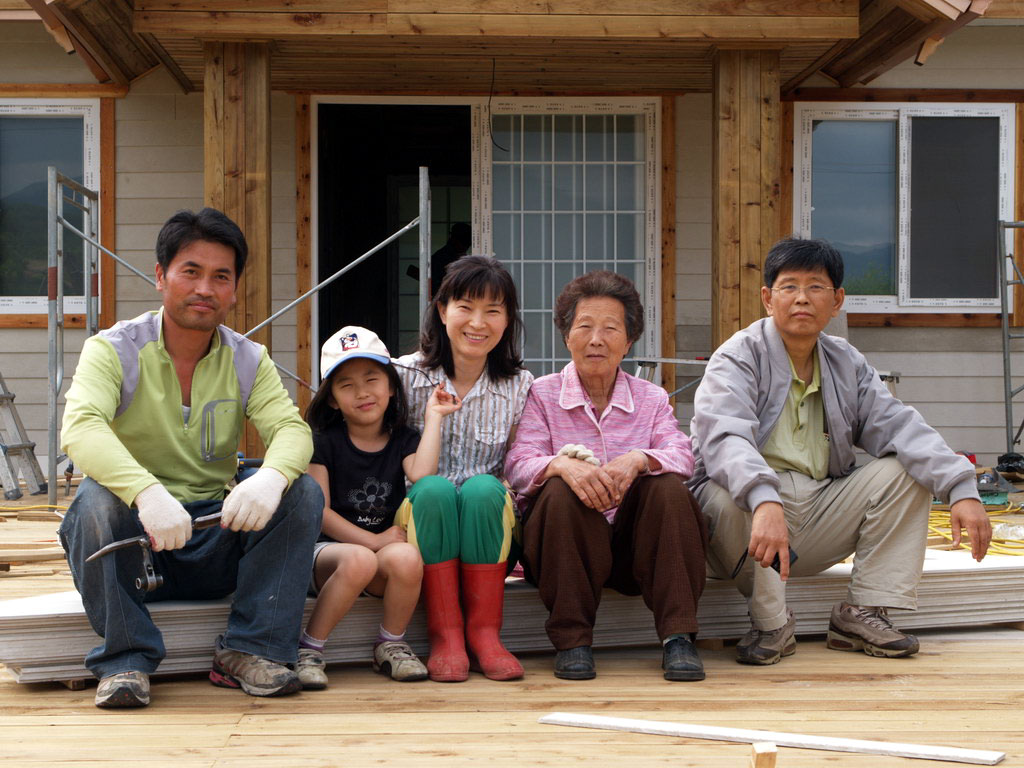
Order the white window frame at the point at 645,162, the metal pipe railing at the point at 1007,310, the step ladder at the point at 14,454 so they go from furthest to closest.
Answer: the white window frame at the point at 645,162 → the metal pipe railing at the point at 1007,310 → the step ladder at the point at 14,454

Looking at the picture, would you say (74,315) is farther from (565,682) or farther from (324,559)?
(565,682)

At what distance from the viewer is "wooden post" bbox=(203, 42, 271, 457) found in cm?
511

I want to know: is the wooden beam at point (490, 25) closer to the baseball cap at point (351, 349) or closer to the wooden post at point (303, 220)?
the wooden post at point (303, 220)

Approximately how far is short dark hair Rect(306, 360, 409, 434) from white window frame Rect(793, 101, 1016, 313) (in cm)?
446

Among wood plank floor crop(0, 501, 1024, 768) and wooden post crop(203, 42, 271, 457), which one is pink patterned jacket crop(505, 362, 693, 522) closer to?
wood plank floor crop(0, 501, 1024, 768)

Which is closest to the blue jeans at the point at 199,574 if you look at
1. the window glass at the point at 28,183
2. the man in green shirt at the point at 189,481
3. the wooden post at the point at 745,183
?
the man in green shirt at the point at 189,481

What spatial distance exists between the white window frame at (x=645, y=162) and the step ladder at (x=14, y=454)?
2687 millimetres

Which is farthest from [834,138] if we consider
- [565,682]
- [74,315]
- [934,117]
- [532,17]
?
[565,682]

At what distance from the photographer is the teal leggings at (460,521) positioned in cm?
249

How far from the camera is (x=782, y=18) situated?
17.0 feet

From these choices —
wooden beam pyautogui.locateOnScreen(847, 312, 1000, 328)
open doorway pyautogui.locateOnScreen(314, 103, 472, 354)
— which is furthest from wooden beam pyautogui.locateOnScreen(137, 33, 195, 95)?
wooden beam pyautogui.locateOnScreen(847, 312, 1000, 328)

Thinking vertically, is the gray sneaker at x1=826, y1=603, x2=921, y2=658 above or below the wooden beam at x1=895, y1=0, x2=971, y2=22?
below

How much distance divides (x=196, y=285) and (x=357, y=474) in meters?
0.57

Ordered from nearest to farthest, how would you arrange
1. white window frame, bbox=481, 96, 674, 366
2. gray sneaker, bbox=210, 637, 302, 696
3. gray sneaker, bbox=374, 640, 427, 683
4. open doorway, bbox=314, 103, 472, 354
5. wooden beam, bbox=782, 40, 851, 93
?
gray sneaker, bbox=210, 637, 302, 696
gray sneaker, bbox=374, 640, 427, 683
wooden beam, bbox=782, 40, 851, 93
white window frame, bbox=481, 96, 674, 366
open doorway, bbox=314, 103, 472, 354
